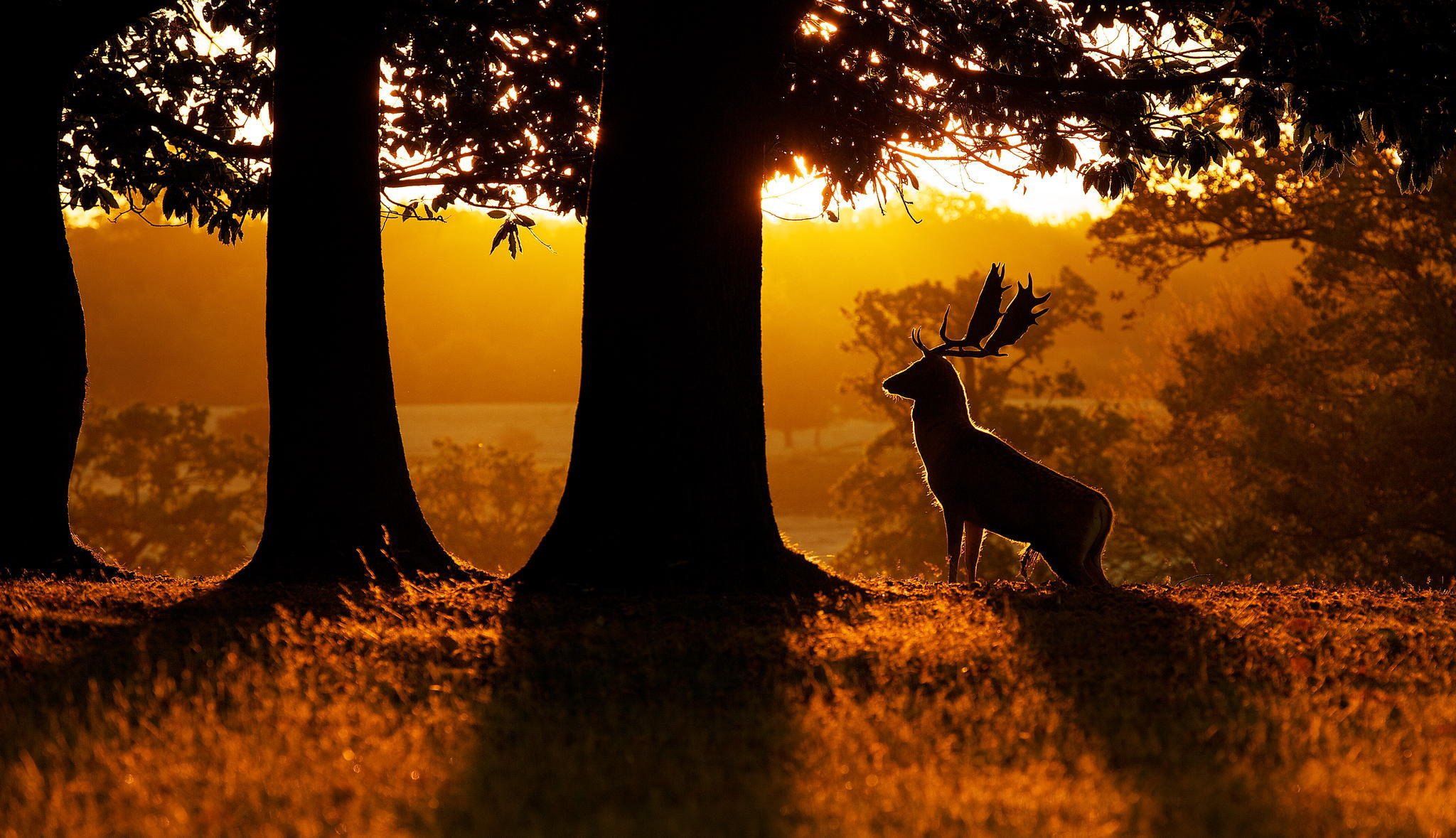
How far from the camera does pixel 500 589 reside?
30.4 ft

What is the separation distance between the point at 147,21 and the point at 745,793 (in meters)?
15.8

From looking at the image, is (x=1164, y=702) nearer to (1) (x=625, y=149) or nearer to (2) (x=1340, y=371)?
(1) (x=625, y=149)

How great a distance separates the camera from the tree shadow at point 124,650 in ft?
19.4

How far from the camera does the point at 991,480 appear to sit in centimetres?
1027

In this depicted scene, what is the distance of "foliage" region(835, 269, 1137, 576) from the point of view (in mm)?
47781

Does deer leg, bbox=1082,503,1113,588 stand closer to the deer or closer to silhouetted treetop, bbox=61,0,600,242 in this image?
the deer

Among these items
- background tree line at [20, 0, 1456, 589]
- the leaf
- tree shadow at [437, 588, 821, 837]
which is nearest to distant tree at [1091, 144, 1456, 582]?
background tree line at [20, 0, 1456, 589]

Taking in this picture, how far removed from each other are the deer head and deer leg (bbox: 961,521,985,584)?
1.13 m

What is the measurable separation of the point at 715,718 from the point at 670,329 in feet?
11.8

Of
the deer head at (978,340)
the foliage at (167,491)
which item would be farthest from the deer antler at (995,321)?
the foliage at (167,491)

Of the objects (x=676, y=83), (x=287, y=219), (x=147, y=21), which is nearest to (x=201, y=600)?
(x=287, y=219)

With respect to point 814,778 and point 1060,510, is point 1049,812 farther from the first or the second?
point 1060,510

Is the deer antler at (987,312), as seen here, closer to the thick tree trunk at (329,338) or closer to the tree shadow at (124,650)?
the thick tree trunk at (329,338)

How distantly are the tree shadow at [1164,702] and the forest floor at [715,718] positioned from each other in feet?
0.07
